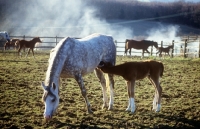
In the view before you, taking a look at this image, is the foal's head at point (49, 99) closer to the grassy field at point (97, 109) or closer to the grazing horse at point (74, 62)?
the grazing horse at point (74, 62)

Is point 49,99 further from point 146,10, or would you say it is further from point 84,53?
point 146,10

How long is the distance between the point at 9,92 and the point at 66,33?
53.8 m

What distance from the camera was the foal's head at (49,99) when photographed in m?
4.78

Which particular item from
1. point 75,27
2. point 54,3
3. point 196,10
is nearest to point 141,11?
point 196,10

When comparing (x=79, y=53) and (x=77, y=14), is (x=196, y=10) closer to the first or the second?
(x=77, y=14)

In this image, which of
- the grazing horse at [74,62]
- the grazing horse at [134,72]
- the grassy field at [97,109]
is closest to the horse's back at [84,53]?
the grazing horse at [74,62]

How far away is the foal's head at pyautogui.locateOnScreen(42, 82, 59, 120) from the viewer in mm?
4781

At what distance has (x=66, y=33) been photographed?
198 ft

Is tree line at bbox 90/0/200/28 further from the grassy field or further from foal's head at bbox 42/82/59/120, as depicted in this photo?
foal's head at bbox 42/82/59/120

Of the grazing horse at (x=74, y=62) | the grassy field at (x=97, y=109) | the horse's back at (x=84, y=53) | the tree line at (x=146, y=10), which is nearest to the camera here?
the grazing horse at (x=74, y=62)

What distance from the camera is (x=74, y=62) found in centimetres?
568

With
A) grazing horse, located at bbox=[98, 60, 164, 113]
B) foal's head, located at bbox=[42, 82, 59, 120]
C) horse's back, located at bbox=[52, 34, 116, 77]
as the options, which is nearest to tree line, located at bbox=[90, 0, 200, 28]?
horse's back, located at bbox=[52, 34, 116, 77]

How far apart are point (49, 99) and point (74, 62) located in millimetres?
1204

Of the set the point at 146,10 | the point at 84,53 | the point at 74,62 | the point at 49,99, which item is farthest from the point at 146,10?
the point at 49,99
